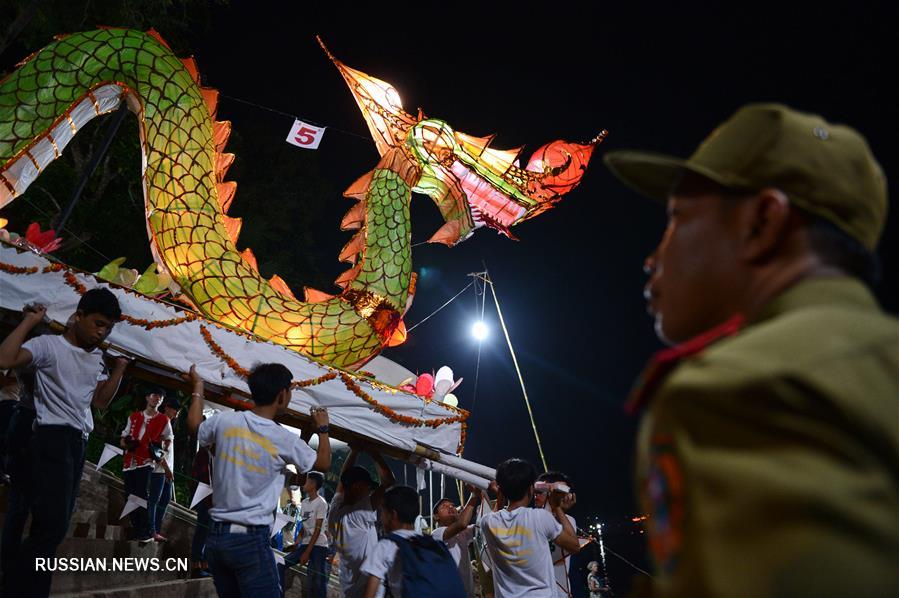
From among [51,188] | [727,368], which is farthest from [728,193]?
[51,188]

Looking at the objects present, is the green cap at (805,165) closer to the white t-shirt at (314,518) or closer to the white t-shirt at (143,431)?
the white t-shirt at (143,431)

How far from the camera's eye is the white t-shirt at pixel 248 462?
3.36 meters

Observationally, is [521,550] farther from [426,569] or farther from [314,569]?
[314,569]

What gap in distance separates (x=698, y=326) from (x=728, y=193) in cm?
24

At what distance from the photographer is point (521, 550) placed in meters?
4.14

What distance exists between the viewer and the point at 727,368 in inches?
25.7

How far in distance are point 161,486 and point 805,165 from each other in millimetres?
7418

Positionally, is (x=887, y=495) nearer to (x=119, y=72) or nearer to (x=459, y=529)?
(x=459, y=529)

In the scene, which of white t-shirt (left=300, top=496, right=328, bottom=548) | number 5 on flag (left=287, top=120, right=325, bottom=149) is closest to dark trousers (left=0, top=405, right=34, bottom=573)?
white t-shirt (left=300, top=496, right=328, bottom=548)

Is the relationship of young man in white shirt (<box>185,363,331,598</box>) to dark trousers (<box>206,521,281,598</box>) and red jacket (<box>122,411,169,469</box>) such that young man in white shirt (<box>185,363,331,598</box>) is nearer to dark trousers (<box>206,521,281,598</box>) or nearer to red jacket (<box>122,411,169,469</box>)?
dark trousers (<box>206,521,281,598</box>)

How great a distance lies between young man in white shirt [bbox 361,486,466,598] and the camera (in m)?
3.81

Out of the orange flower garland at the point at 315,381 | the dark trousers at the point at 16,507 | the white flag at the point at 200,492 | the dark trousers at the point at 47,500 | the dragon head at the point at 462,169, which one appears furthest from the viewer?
the dragon head at the point at 462,169

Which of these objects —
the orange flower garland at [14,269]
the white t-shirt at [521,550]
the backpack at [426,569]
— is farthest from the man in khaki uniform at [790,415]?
the orange flower garland at [14,269]

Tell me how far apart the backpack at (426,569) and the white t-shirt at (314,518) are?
3857mm
